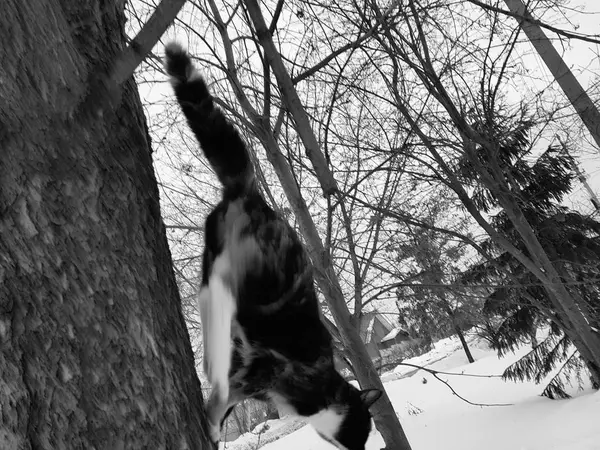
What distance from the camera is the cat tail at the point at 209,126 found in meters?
2.01

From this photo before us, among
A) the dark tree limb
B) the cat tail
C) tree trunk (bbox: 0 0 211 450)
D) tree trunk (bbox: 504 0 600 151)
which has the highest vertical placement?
tree trunk (bbox: 504 0 600 151)

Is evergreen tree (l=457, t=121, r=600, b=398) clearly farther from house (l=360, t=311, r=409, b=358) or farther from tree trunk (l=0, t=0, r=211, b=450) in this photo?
tree trunk (l=0, t=0, r=211, b=450)

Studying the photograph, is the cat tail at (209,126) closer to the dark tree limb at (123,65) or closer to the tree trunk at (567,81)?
the dark tree limb at (123,65)

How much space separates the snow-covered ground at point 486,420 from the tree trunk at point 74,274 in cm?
336

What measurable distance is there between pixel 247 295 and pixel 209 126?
852 millimetres

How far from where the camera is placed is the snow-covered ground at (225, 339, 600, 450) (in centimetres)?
661

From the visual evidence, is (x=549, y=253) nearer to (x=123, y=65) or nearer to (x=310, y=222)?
(x=310, y=222)

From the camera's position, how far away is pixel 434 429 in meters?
9.15

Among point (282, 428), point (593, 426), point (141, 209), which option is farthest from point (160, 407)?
point (282, 428)

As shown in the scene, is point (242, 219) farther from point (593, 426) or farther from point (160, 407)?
point (593, 426)

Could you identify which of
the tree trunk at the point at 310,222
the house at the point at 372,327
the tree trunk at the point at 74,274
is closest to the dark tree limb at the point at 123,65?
the tree trunk at the point at 74,274

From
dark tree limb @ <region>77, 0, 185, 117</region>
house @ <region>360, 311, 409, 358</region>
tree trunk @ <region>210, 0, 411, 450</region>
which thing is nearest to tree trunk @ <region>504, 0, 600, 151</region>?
tree trunk @ <region>210, 0, 411, 450</region>

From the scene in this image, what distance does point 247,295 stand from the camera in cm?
189

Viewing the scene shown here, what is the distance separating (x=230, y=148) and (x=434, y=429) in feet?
28.7
